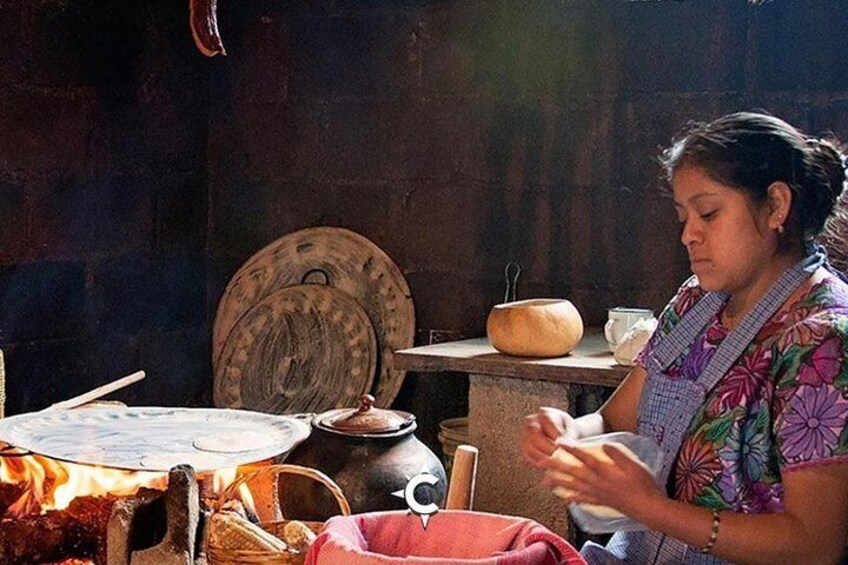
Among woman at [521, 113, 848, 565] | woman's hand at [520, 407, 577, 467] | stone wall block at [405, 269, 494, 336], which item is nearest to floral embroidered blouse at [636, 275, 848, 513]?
woman at [521, 113, 848, 565]

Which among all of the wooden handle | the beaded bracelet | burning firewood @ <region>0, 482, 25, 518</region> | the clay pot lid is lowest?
burning firewood @ <region>0, 482, 25, 518</region>

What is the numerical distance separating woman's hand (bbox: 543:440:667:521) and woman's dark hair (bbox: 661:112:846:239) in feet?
2.10

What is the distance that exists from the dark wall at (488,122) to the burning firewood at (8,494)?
Result: 2.35 meters

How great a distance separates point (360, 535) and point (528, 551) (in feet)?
1.08

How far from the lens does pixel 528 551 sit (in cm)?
230

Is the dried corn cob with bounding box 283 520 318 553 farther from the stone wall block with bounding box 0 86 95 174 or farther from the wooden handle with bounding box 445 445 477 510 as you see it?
the stone wall block with bounding box 0 86 95 174

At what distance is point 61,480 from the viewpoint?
3.79 m

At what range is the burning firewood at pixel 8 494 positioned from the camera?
11.9 ft

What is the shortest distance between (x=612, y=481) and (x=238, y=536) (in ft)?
3.64

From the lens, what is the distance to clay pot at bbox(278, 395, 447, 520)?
3658 millimetres

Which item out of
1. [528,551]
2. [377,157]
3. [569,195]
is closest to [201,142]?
[377,157]

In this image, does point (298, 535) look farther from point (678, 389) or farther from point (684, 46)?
point (684, 46)

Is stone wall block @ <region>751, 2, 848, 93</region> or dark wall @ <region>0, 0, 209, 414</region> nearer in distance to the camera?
stone wall block @ <region>751, 2, 848, 93</region>

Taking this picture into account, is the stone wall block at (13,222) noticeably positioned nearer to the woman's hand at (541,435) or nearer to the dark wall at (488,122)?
the dark wall at (488,122)
